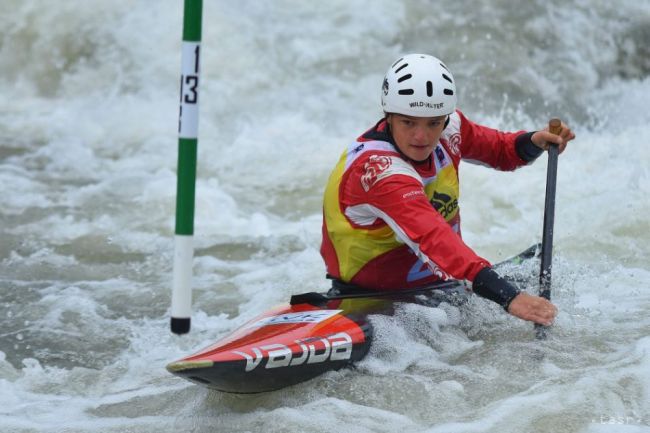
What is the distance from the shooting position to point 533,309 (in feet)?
12.6

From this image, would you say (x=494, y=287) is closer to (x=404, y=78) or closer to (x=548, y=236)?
(x=548, y=236)

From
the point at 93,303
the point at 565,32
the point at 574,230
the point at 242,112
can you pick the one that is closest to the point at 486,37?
the point at 565,32

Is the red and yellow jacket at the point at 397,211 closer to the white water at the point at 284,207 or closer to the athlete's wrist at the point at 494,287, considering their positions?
the athlete's wrist at the point at 494,287

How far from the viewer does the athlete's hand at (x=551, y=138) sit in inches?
188

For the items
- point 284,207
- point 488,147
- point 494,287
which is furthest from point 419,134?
point 284,207

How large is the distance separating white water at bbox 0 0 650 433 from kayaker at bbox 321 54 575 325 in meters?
0.31

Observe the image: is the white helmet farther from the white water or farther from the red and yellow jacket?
the white water

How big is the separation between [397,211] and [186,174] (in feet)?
3.61

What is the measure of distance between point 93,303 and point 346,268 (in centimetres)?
209

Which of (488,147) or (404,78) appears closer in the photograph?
(404,78)

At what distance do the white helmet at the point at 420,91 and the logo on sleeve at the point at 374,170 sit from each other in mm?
210

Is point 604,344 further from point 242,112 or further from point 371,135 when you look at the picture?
point 242,112

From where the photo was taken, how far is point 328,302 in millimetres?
4480

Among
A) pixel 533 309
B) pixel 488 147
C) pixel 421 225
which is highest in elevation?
pixel 488 147
